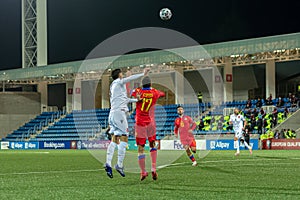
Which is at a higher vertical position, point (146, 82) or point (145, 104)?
point (146, 82)

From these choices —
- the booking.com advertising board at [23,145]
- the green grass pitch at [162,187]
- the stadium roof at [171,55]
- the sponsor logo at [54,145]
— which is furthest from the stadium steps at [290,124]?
the green grass pitch at [162,187]

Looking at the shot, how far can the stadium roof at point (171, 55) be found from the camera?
4147 centimetres

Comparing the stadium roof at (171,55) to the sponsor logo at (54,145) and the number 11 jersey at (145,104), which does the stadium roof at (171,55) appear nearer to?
the sponsor logo at (54,145)

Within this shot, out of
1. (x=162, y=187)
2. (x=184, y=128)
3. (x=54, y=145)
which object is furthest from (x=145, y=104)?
(x=54, y=145)

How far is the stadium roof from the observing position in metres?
41.5

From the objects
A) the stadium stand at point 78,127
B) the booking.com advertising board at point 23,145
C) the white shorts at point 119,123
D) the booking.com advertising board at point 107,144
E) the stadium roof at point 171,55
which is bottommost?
the booking.com advertising board at point 23,145

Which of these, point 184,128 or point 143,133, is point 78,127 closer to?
point 184,128

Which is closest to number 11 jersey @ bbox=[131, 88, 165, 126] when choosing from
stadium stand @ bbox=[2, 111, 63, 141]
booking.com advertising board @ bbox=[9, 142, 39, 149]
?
booking.com advertising board @ bbox=[9, 142, 39, 149]

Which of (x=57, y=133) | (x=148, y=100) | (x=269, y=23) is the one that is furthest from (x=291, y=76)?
(x=148, y=100)

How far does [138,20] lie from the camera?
59.0 m

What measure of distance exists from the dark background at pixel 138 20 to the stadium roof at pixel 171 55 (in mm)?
6618

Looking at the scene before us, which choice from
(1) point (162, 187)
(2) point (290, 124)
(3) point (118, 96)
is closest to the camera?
(1) point (162, 187)

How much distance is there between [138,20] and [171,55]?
12.4 m

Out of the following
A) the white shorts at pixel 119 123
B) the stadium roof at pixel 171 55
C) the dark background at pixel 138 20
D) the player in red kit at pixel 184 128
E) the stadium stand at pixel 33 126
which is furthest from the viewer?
the stadium stand at pixel 33 126
